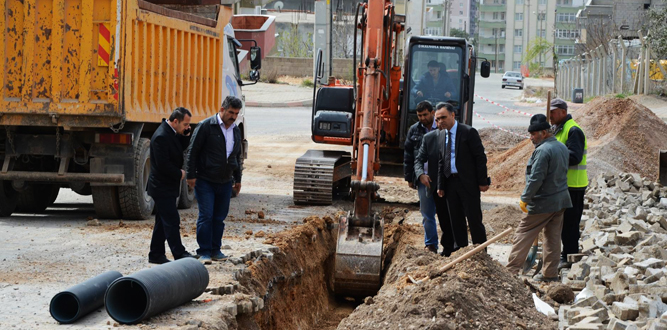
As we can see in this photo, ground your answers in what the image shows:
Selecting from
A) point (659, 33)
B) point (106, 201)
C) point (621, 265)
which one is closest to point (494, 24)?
point (659, 33)

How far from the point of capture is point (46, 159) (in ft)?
37.8

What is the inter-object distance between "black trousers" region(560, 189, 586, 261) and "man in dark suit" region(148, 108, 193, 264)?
426 cm

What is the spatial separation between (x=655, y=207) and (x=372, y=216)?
496 centimetres

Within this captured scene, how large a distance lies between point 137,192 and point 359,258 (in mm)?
3493

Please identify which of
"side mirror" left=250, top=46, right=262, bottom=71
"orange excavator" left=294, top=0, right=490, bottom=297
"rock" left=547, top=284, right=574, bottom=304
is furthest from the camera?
"side mirror" left=250, top=46, right=262, bottom=71

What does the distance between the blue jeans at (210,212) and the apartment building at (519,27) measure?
325 feet

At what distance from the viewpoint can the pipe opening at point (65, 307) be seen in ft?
20.2

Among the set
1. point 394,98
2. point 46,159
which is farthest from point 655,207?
point 46,159

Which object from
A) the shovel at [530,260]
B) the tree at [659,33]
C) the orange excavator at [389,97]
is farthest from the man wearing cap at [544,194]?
the tree at [659,33]

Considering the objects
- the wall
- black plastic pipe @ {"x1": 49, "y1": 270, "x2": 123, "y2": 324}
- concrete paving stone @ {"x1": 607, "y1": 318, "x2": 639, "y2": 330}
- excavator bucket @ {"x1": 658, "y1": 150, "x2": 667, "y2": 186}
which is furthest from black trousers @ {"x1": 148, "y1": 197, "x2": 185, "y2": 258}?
the wall

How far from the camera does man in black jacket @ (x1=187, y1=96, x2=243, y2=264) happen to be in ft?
27.5

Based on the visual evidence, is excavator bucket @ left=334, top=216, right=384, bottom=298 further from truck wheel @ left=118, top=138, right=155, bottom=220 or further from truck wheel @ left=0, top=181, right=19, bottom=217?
truck wheel @ left=0, top=181, right=19, bottom=217

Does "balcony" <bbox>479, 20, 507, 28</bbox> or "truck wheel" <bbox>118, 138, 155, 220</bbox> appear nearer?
"truck wheel" <bbox>118, 138, 155, 220</bbox>

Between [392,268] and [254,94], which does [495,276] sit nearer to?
[392,268]
